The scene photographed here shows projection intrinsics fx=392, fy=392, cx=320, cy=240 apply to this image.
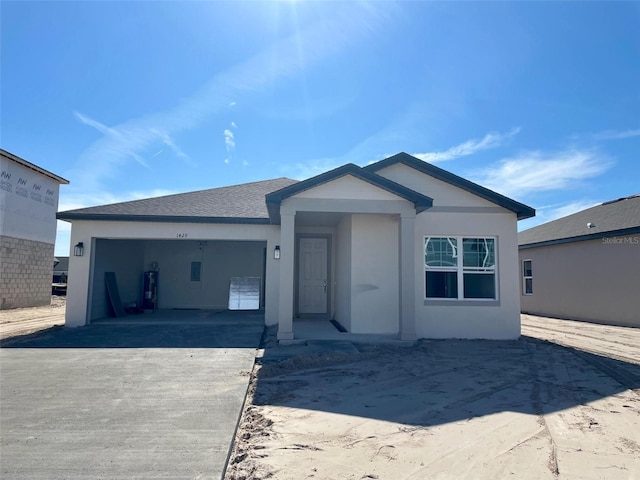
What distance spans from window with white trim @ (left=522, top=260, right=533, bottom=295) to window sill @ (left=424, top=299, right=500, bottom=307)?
9.39 metres

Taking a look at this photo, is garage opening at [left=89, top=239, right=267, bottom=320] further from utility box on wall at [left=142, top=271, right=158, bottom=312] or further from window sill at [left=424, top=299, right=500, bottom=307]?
window sill at [left=424, top=299, right=500, bottom=307]

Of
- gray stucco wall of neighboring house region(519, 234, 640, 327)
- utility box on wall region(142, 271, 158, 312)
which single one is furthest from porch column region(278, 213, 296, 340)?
gray stucco wall of neighboring house region(519, 234, 640, 327)

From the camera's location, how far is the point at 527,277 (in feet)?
57.7

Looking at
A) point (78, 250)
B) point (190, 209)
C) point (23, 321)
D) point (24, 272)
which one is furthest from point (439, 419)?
point (24, 272)

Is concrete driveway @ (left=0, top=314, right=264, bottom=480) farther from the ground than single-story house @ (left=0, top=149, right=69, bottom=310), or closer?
closer

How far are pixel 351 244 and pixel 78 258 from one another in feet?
23.6

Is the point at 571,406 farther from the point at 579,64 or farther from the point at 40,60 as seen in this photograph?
the point at 40,60

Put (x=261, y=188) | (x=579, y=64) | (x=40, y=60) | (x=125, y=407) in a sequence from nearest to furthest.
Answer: (x=125, y=407), (x=40, y=60), (x=579, y=64), (x=261, y=188)

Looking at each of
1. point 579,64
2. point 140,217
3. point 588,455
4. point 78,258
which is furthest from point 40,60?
point 579,64

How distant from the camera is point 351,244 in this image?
9.37 m

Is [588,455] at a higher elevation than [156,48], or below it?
below

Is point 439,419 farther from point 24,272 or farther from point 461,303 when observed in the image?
point 24,272

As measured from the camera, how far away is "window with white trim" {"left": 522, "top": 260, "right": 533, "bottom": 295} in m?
17.3

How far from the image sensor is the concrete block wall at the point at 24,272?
1581cm
